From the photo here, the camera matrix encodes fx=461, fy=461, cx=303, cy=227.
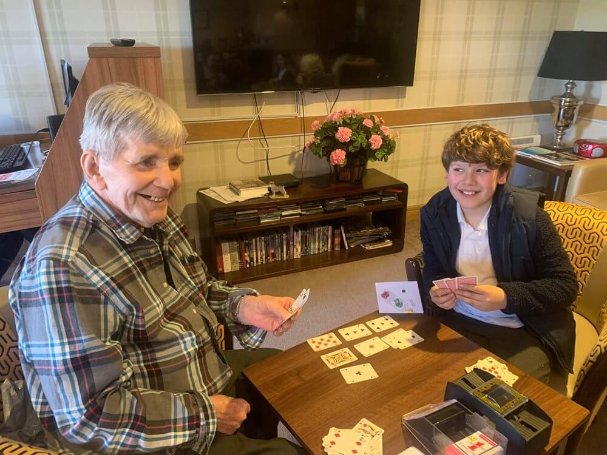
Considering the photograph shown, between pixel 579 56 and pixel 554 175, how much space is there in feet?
2.80

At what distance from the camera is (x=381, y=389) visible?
3.97 ft

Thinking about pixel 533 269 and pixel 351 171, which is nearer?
pixel 533 269

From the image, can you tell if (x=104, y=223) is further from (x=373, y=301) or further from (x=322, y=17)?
(x=322, y=17)

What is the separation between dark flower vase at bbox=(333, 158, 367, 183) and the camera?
3.03 metres

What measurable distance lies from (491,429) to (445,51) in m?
3.09

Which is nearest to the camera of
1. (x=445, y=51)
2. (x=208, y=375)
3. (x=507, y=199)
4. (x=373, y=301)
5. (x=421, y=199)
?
(x=208, y=375)

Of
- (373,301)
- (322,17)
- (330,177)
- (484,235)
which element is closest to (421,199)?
(330,177)

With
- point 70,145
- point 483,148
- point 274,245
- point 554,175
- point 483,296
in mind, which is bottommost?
point 274,245

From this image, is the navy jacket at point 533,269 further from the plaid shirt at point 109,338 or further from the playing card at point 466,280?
the plaid shirt at point 109,338

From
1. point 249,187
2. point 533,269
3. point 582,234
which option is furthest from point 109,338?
point 249,187

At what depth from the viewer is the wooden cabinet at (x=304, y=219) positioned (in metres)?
2.79

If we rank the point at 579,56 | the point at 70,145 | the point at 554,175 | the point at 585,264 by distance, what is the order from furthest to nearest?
the point at 554,175 → the point at 579,56 → the point at 70,145 → the point at 585,264

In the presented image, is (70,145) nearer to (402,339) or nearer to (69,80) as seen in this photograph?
(69,80)

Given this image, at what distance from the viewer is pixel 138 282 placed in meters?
1.07
